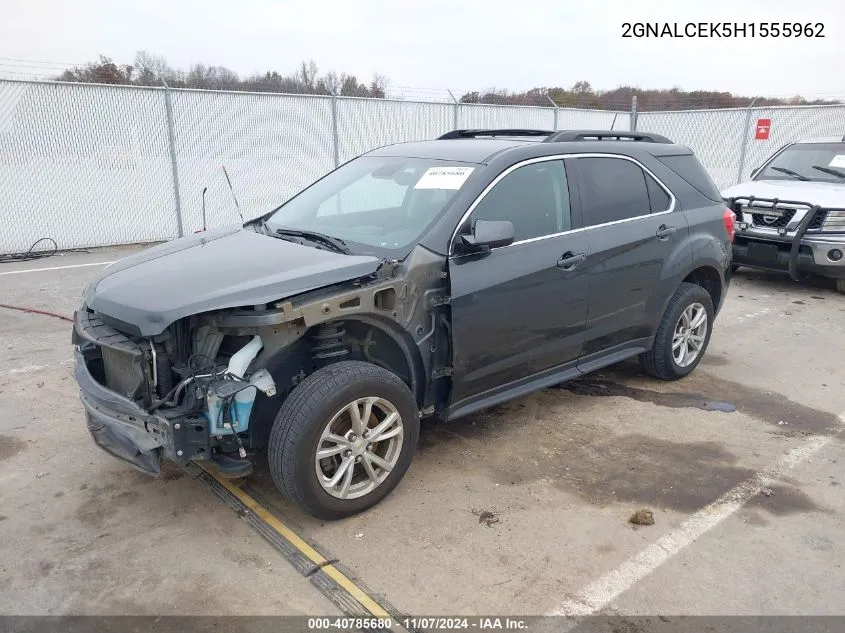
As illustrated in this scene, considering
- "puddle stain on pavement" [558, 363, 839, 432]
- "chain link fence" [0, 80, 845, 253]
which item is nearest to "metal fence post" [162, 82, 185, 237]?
"chain link fence" [0, 80, 845, 253]

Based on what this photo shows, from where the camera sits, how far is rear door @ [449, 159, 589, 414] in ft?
11.8

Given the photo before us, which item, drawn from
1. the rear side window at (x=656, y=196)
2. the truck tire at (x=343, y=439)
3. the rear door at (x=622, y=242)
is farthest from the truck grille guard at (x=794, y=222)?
the truck tire at (x=343, y=439)

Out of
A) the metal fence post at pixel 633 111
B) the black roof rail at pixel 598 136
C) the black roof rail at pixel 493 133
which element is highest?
the metal fence post at pixel 633 111

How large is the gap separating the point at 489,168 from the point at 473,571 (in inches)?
→ 86.4

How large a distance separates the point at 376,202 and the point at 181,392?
1787 mm

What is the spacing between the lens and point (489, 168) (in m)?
3.85

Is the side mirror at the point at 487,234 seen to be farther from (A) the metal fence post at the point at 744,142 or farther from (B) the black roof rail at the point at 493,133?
(A) the metal fence post at the point at 744,142

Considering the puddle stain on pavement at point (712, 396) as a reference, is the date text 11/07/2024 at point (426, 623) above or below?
below

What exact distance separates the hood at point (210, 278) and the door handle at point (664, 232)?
2.30 metres

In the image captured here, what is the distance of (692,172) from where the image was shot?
5.09 m

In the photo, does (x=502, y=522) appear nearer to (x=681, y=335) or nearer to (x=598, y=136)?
(x=681, y=335)

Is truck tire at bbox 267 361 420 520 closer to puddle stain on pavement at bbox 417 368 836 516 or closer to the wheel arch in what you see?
the wheel arch

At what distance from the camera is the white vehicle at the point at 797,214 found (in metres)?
7.72

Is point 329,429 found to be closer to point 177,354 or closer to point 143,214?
point 177,354
